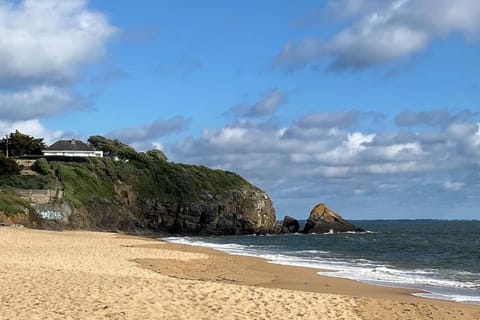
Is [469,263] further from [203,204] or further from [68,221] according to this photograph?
[203,204]

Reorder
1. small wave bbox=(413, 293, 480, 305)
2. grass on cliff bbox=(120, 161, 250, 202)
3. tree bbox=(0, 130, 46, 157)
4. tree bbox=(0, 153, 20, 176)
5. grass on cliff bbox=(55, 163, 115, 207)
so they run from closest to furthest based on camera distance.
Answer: small wave bbox=(413, 293, 480, 305)
tree bbox=(0, 153, 20, 176)
grass on cliff bbox=(55, 163, 115, 207)
grass on cliff bbox=(120, 161, 250, 202)
tree bbox=(0, 130, 46, 157)

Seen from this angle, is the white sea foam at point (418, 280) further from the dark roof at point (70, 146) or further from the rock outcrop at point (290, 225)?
the dark roof at point (70, 146)

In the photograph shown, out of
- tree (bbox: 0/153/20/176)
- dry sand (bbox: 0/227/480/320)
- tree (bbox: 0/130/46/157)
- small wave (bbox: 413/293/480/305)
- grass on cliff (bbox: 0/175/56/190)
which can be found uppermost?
tree (bbox: 0/130/46/157)

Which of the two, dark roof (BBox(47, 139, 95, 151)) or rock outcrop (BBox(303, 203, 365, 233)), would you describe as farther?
dark roof (BBox(47, 139, 95, 151))

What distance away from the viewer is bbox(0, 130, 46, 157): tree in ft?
332

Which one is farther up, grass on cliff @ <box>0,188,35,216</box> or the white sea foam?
grass on cliff @ <box>0,188,35,216</box>

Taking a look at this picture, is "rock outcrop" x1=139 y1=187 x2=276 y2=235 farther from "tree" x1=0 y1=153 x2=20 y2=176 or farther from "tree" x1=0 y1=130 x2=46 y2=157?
"tree" x1=0 y1=130 x2=46 y2=157

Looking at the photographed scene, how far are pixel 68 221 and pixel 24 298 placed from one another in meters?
58.2

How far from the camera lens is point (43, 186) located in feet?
243

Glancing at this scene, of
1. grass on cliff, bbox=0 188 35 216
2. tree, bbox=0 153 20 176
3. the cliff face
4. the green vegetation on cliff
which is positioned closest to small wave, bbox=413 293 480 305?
grass on cliff, bbox=0 188 35 216

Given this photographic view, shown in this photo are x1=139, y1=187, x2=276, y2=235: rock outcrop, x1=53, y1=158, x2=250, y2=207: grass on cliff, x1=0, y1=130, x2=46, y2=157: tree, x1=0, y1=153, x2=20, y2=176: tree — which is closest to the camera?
x1=0, y1=153, x2=20, y2=176: tree

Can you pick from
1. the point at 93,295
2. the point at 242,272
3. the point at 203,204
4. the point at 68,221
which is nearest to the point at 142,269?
the point at 242,272

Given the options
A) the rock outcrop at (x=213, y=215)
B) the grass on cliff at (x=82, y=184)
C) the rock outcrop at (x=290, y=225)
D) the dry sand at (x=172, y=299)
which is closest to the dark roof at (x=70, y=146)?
the grass on cliff at (x=82, y=184)

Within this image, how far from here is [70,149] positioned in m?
108
